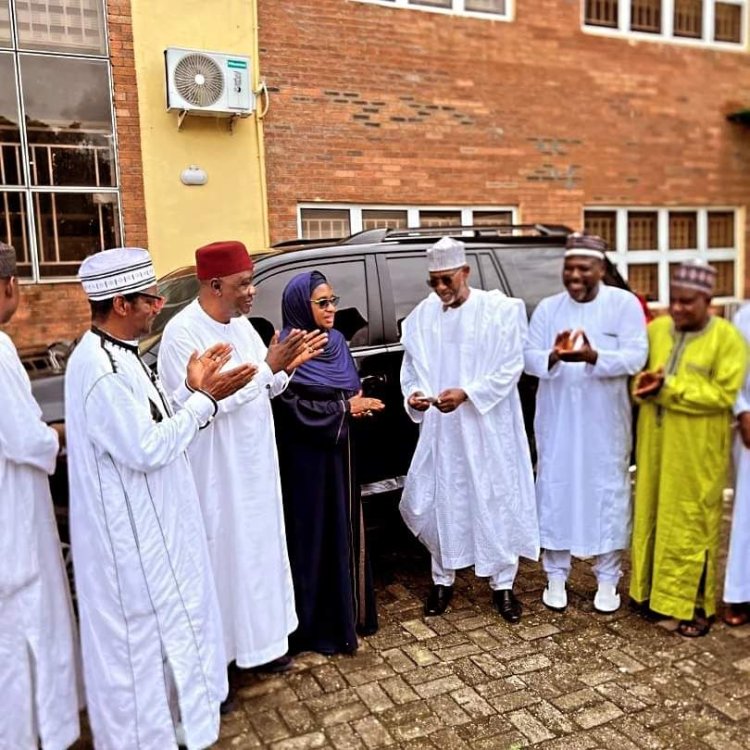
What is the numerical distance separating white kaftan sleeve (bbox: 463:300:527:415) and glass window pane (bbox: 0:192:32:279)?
5697 millimetres

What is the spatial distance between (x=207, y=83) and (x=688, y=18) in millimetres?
7987

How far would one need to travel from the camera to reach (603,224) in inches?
450

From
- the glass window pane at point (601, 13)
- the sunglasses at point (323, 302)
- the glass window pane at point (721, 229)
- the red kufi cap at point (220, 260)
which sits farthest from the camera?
the glass window pane at point (721, 229)

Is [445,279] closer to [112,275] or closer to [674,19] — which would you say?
[112,275]

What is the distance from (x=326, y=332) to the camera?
12.5 feet

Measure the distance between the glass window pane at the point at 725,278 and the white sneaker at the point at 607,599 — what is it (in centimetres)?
964

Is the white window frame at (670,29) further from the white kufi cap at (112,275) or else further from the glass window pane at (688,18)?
the white kufi cap at (112,275)

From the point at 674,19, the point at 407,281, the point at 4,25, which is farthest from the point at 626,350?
the point at 674,19

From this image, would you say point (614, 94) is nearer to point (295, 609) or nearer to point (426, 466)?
point (426, 466)

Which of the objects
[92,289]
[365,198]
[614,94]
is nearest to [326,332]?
[92,289]

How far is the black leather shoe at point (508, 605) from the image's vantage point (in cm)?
430

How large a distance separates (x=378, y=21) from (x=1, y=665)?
8596mm

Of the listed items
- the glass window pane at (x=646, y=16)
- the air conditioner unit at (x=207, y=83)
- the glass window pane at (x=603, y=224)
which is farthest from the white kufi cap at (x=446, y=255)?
the glass window pane at (x=646, y=16)

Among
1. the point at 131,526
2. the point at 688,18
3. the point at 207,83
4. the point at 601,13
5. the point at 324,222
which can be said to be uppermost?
the point at 688,18
